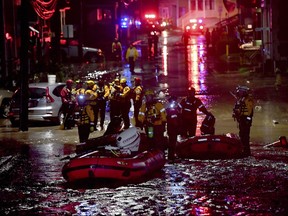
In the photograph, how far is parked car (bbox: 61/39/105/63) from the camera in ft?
156

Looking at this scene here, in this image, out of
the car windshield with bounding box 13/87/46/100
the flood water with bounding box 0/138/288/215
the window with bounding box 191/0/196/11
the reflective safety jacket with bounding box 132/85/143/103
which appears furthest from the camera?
the window with bounding box 191/0/196/11

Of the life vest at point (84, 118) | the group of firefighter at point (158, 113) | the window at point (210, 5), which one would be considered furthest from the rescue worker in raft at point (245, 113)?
the window at point (210, 5)

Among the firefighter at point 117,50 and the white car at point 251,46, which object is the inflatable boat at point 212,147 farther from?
the firefighter at point 117,50

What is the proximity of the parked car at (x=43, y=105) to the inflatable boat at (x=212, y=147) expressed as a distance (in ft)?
23.1

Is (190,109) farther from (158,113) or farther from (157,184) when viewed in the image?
(157,184)

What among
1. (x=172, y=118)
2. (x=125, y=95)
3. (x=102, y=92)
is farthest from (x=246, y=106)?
(x=102, y=92)

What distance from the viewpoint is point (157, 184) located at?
1421cm

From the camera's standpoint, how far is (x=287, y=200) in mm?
12609

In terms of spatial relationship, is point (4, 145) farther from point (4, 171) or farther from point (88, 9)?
point (88, 9)

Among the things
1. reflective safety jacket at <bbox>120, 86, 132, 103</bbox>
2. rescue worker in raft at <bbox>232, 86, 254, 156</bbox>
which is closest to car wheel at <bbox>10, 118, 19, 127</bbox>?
reflective safety jacket at <bbox>120, 86, 132, 103</bbox>

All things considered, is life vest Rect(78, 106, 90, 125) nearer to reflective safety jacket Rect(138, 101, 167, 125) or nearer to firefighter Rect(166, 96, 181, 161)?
reflective safety jacket Rect(138, 101, 167, 125)

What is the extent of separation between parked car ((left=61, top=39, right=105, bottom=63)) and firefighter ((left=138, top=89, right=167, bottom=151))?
30.9 m

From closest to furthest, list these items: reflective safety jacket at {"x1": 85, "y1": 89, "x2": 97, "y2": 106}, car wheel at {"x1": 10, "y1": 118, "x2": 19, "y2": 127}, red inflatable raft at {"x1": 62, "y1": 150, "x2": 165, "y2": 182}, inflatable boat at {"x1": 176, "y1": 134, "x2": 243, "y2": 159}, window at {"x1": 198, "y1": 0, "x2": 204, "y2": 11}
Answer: red inflatable raft at {"x1": 62, "y1": 150, "x2": 165, "y2": 182}, inflatable boat at {"x1": 176, "y1": 134, "x2": 243, "y2": 159}, reflective safety jacket at {"x1": 85, "y1": 89, "x2": 97, "y2": 106}, car wheel at {"x1": 10, "y1": 118, "x2": 19, "y2": 127}, window at {"x1": 198, "y1": 0, "x2": 204, "y2": 11}

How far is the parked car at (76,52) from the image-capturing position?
47.5m
